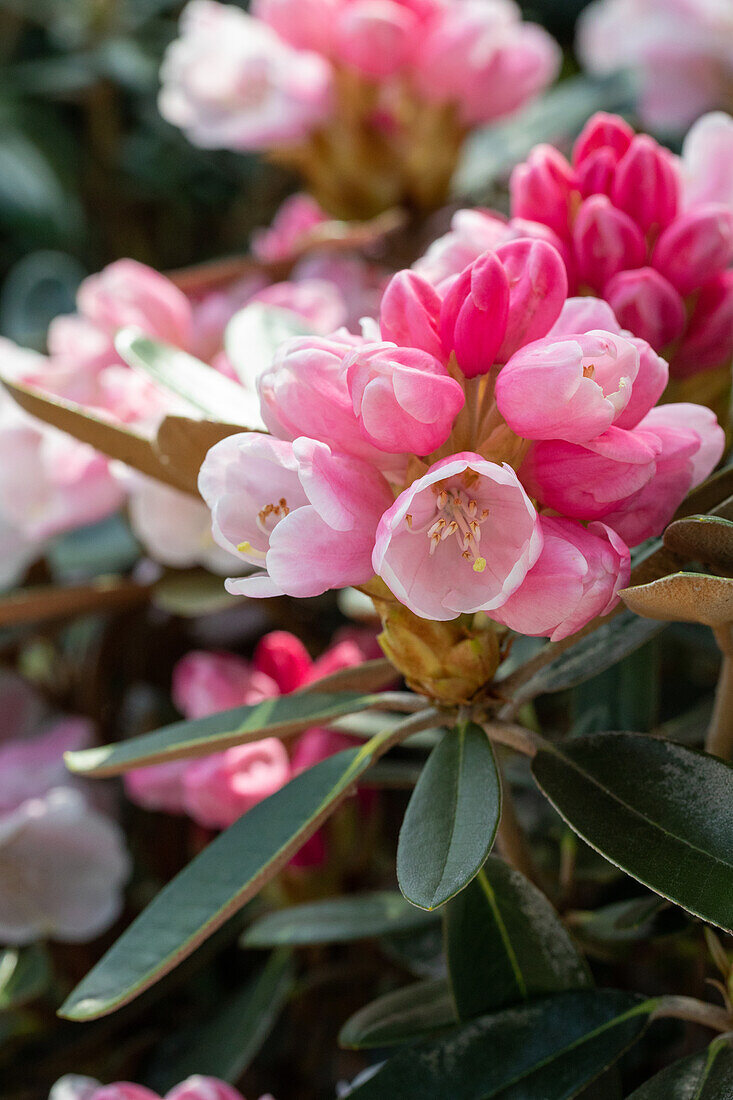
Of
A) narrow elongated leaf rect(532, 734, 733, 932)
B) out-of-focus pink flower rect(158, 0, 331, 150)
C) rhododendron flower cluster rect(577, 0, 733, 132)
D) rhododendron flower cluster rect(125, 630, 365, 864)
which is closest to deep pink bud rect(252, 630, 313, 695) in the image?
rhododendron flower cluster rect(125, 630, 365, 864)

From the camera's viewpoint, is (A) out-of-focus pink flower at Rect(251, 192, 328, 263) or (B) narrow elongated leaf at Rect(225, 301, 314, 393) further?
(A) out-of-focus pink flower at Rect(251, 192, 328, 263)

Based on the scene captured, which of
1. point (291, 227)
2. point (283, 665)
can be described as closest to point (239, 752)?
point (283, 665)

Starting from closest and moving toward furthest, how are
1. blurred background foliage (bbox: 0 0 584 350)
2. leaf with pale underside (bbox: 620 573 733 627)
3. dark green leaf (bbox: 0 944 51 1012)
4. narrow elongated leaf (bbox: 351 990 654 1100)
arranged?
leaf with pale underside (bbox: 620 573 733 627), narrow elongated leaf (bbox: 351 990 654 1100), dark green leaf (bbox: 0 944 51 1012), blurred background foliage (bbox: 0 0 584 350)

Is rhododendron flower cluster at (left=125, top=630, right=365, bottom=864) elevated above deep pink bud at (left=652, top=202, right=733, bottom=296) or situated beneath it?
situated beneath

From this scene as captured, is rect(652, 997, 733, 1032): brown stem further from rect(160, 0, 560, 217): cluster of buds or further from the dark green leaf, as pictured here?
rect(160, 0, 560, 217): cluster of buds

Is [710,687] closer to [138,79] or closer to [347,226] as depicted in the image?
[347,226]

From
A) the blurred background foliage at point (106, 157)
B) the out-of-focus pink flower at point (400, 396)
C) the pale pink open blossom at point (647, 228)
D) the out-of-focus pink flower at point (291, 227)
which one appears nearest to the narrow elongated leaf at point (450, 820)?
the out-of-focus pink flower at point (400, 396)

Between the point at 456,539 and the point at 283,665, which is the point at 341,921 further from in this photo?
the point at 456,539
